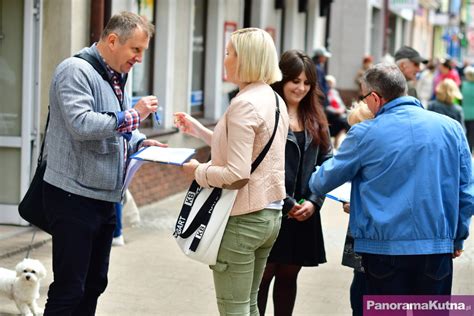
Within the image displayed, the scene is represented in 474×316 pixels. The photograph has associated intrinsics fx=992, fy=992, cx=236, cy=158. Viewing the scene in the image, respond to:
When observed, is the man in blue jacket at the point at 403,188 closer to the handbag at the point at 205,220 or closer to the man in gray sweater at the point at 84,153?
the handbag at the point at 205,220

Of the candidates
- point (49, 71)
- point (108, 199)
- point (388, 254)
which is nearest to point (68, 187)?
point (108, 199)

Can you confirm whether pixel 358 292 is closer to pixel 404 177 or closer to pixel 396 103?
pixel 404 177

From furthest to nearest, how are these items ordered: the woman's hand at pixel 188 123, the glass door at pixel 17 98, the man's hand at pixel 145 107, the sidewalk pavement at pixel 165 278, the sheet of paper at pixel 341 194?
1. the glass door at pixel 17 98
2. the sidewalk pavement at pixel 165 278
3. the sheet of paper at pixel 341 194
4. the woman's hand at pixel 188 123
5. the man's hand at pixel 145 107

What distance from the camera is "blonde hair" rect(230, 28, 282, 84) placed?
4.33 metres

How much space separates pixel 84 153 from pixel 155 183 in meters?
6.48

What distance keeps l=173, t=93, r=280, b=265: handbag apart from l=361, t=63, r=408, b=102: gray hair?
452mm

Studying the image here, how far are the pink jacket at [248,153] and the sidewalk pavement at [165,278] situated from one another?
89.3 inches

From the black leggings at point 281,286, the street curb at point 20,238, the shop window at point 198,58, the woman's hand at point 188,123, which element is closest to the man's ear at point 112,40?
the woman's hand at point 188,123

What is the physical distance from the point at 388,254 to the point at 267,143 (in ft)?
2.33

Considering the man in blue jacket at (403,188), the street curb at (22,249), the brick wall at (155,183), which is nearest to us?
the man in blue jacket at (403,188)

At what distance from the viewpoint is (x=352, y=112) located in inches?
206

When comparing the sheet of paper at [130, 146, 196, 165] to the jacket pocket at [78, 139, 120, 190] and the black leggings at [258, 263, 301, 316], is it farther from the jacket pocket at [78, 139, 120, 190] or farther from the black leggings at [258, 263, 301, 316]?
the black leggings at [258, 263, 301, 316]

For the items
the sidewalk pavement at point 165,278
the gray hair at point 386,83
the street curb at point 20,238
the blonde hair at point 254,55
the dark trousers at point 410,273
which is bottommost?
the sidewalk pavement at point 165,278

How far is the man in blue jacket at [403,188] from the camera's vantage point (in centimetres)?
419
